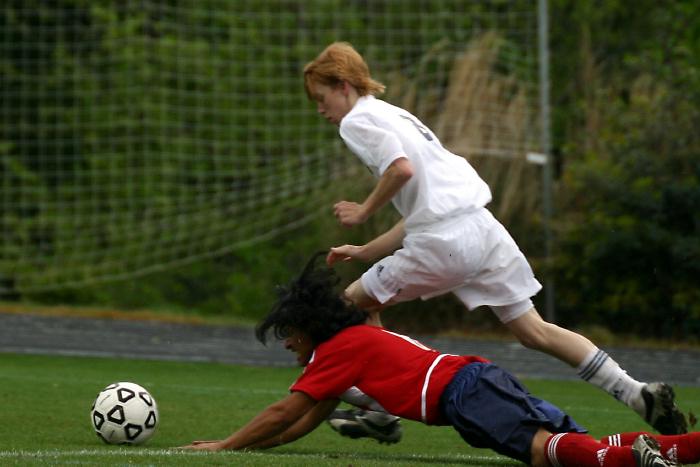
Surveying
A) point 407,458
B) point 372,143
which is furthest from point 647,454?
point 372,143

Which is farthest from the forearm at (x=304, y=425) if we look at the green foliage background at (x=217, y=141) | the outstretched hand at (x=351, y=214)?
the green foliage background at (x=217, y=141)

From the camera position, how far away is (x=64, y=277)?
56.7ft

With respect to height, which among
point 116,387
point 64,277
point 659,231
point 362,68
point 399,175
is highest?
point 362,68

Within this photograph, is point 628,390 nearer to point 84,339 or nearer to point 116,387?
point 116,387

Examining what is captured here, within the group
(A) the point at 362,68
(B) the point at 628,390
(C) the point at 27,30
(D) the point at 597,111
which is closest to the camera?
(B) the point at 628,390

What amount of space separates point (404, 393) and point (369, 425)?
0.67 m

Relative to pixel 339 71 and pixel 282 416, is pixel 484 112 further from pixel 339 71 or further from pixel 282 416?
pixel 282 416

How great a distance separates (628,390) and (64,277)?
12.1 meters

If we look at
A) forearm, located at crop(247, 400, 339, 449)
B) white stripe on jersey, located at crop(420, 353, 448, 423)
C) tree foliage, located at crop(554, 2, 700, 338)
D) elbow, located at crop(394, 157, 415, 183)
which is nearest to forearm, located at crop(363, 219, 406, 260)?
elbow, located at crop(394, 157, 415, 183)

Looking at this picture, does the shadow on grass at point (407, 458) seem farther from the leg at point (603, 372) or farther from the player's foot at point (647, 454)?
the player's foot at point (647, 454)

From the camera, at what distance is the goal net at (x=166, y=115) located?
17.2 meters

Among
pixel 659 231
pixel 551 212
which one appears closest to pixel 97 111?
pixel 551 212

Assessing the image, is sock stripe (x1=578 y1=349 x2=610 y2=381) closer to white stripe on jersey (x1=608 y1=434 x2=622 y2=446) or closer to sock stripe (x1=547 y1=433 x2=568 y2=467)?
white stripe on jersey (x1=608 y1=434 x2=622 y2=446)

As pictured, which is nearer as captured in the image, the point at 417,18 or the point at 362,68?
the point at 362,68
